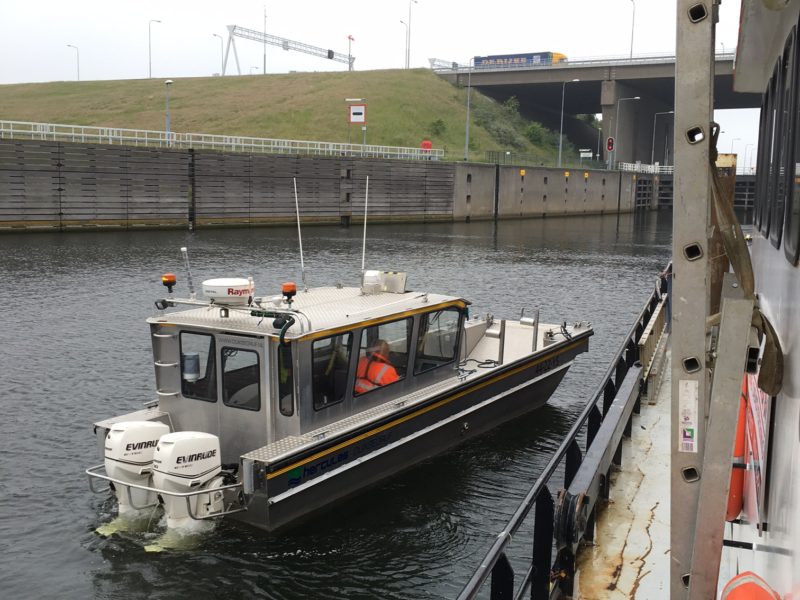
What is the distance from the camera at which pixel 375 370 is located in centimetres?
1088

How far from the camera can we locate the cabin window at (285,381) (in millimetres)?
9453

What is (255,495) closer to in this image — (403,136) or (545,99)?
(403,136)

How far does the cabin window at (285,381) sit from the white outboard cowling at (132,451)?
1499 millimetres

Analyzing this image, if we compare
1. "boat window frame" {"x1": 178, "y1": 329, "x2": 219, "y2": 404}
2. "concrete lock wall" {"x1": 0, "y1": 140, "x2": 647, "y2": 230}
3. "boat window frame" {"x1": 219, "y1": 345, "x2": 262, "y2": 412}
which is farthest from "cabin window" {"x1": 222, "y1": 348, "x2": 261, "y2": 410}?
"concrete lock wall" {"x1": 0, "y1": 140, "x2": 647, "y2": 230}

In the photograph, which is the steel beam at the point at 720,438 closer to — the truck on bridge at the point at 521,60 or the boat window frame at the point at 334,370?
the boat window frame at the point at 334,370

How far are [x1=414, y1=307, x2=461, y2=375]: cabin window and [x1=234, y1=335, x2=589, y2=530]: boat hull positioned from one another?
0.52 meters

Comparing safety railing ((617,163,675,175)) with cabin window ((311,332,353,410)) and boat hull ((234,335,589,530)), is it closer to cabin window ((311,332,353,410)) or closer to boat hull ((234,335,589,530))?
boat hull ((234,335,589,530))

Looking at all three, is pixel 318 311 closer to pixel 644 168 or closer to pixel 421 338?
pixel 421 338

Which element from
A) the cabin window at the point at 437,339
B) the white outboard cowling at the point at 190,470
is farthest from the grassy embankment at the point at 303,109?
the white outboard cowling at the point at 190,470

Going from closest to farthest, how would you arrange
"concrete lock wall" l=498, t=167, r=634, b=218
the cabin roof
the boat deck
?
the boat deck → the cabin roof → "concrete lock wall" l=498, t=167, r=634, b=218

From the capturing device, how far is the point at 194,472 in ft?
29.0

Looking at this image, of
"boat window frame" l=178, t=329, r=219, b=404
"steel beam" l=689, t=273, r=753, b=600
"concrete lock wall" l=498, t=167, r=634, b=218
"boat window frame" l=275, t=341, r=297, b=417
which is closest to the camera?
"steel beam" l=689, t=273, r=753, b=600

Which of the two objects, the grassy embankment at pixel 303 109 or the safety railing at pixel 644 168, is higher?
the grassy embankment at pixel 303 109

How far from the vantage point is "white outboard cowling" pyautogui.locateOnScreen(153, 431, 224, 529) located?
8.77 metres
